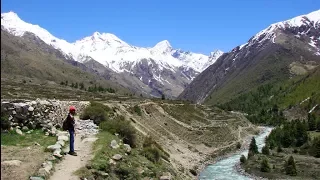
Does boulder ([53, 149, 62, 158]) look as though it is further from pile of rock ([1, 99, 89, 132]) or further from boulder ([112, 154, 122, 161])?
pile of rock ([1, 99, 89, 132])

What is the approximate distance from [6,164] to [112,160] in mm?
11183

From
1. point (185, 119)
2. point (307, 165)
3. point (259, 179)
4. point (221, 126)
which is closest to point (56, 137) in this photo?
point (259, 179)

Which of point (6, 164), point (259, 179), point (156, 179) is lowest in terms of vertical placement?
point (259, 179)

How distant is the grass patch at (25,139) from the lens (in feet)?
118

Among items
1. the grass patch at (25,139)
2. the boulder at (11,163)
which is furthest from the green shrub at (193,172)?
the boulder at (11,163)

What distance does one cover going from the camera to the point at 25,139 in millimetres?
38344

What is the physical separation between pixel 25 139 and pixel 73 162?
7.93m

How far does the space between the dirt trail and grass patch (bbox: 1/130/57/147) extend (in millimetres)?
2907

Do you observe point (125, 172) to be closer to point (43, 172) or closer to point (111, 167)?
point (111, 167)

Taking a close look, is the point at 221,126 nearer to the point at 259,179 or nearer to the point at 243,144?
the point at 243,144

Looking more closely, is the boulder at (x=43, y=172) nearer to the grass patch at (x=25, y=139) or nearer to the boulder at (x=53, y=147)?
the boulder at (x=53, y=147)

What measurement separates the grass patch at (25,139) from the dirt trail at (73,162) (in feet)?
9.54

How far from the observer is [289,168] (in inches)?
3381

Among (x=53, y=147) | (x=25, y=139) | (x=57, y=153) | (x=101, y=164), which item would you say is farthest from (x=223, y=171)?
(x=57, y=153)
